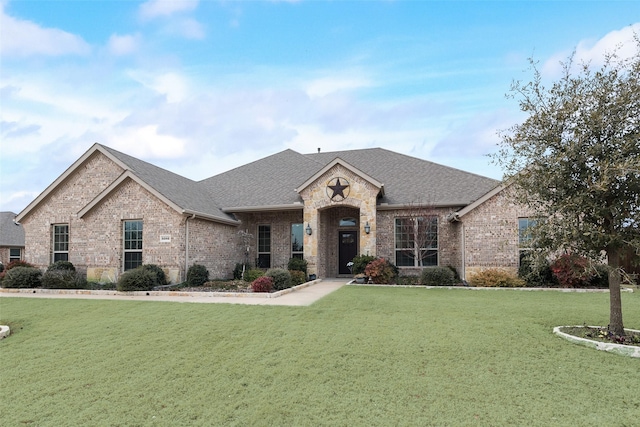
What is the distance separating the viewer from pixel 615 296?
7637 millimetres

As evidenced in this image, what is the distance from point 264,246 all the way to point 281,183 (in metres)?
3.75

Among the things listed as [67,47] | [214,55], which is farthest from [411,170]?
[67,47]

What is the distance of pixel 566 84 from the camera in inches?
305

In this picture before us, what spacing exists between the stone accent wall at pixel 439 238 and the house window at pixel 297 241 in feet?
13.7

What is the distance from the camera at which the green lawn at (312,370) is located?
4.46 meters

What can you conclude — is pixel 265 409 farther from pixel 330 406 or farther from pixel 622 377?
pixel 622 377

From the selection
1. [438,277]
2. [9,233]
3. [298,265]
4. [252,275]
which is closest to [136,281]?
[252,275]

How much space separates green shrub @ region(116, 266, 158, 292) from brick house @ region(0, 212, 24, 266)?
2505 centimetres

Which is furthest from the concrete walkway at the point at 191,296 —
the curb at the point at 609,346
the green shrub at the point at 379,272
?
the curb at the point at 609,346

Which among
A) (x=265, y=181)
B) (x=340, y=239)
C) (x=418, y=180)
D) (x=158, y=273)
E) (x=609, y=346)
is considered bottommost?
(x=609, y=346)

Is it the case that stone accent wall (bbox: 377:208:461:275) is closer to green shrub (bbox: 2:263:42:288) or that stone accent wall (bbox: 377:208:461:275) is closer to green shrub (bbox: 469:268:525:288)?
green shrub (bbox: 469:268:525:288)

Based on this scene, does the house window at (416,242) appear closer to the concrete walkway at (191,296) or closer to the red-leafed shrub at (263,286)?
the concrete walkway at (191,296)

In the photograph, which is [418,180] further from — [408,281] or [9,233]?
[9,233]

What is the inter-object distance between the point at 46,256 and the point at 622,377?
22050 millimetres
